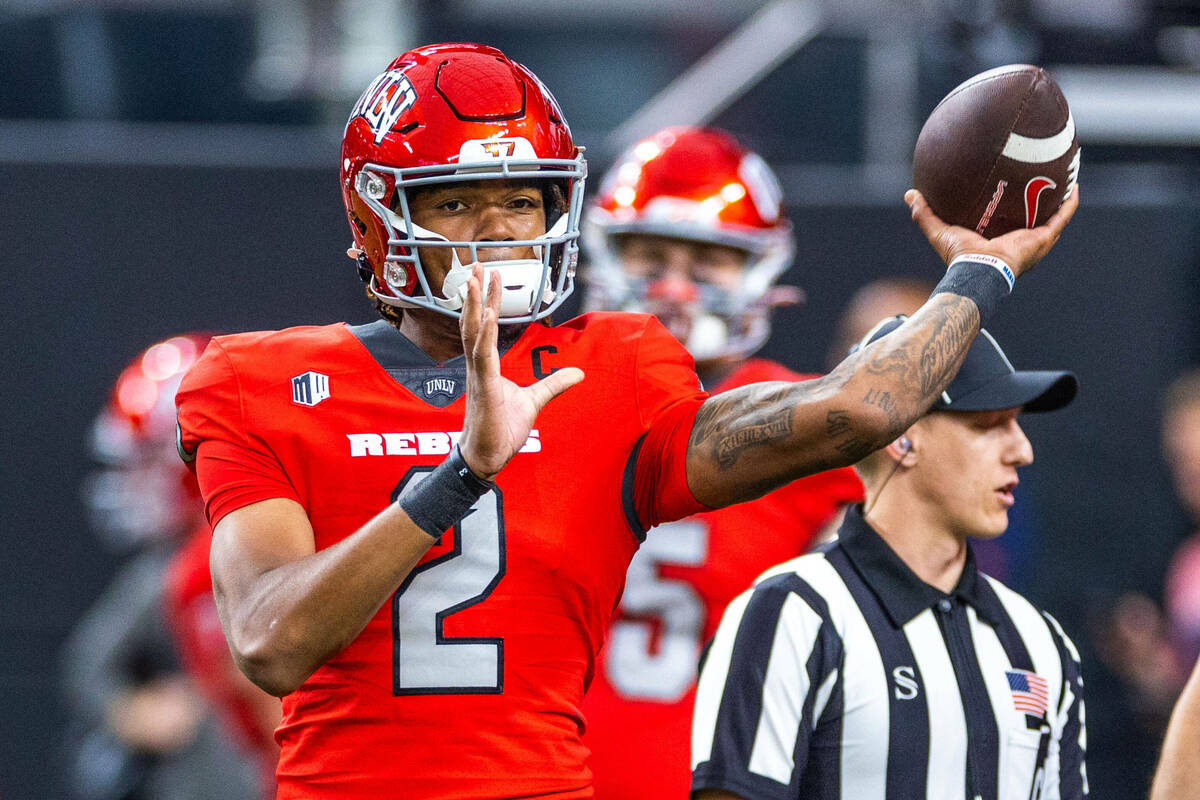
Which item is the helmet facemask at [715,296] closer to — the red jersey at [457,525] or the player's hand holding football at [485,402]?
the red jersey at [457,525]

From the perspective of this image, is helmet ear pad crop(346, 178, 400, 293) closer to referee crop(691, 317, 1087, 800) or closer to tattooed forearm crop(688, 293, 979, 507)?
tattooed forearm crop(688, 293, 979, 507)

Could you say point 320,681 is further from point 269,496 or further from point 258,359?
point 258,359

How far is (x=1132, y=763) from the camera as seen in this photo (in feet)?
19.1

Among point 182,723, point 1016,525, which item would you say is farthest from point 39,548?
point 1016,525

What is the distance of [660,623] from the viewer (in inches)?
134

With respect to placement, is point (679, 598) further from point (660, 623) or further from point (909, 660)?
point (909, 660)

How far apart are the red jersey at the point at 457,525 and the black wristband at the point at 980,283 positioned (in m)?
0.39

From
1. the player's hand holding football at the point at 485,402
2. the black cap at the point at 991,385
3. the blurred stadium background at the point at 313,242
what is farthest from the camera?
the blurred stadium background at the point at 313,242

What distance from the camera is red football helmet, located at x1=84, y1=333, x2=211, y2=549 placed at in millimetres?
5457

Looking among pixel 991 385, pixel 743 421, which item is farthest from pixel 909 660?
pixel 743 421

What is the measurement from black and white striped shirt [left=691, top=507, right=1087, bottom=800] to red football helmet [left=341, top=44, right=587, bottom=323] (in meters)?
0.72

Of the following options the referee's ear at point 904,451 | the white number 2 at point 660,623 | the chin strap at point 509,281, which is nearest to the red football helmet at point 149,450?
the white number 2 at point 660,623

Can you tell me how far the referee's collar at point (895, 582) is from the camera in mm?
2670

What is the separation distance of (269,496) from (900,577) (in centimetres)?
116
